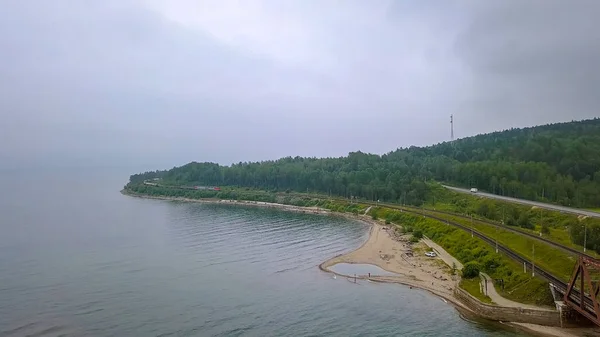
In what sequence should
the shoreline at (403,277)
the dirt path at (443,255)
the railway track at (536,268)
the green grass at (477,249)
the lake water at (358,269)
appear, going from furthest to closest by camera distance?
the dirt path at (443,255), the lake water at (358,269), the green grass at (477,249), the railway track at (536,268), the shoreline at (403,277)

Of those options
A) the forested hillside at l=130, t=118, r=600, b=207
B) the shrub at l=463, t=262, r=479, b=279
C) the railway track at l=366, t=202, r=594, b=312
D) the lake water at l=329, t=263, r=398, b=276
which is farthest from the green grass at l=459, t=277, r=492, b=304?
the forested hillside at l=130, t=118, r=600, b=207

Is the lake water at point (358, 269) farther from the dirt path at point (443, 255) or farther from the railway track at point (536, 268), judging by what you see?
the railway track at point (536, 268)

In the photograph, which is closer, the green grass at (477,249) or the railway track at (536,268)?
the railway track at (536,268)

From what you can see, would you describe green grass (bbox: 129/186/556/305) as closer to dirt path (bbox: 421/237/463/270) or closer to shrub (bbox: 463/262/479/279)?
dirt path (bbox: 421/237/463/270)

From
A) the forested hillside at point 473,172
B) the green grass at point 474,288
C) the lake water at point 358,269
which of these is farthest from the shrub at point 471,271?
the forested hillside at point 473,172

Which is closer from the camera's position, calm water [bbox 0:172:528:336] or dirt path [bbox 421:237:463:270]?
calm water [bbox 0:172:528:336]

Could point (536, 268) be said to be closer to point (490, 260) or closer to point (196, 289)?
point (490, 260)

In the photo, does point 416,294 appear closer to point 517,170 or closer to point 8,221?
point 517,170
